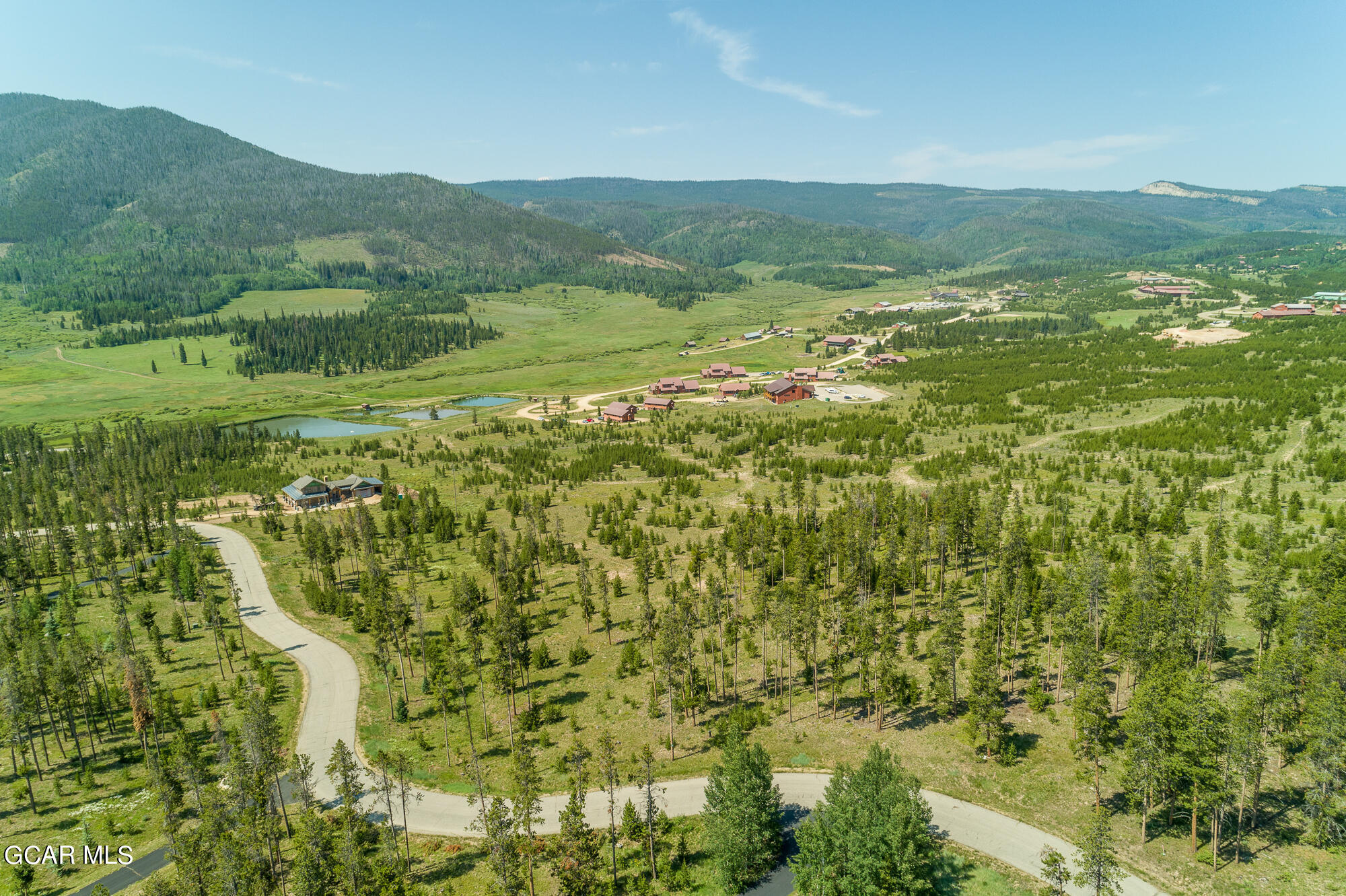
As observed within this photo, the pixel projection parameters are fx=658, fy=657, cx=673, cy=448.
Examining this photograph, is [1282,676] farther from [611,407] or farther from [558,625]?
[611,407]

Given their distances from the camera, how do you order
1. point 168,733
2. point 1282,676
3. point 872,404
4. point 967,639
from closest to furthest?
point 1282,676 < point 168,733 < point 967,639 < point 872,404

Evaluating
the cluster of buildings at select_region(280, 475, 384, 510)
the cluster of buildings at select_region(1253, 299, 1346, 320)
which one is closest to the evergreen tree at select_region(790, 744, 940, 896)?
the cluster of buildings at select_region(280, 475, 384, 510)

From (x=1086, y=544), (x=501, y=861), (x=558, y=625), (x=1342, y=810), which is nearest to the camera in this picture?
(x=501, y=861)

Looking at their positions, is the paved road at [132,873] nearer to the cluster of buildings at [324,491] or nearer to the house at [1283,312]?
the cluster of buildings at [324,491]

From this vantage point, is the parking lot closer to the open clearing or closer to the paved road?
the open clearing

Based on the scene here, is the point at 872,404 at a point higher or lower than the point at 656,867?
higher

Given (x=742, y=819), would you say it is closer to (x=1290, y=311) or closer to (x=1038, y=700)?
(x=1038, y=700)

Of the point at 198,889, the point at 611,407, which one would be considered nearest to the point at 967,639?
the point at 198,889
